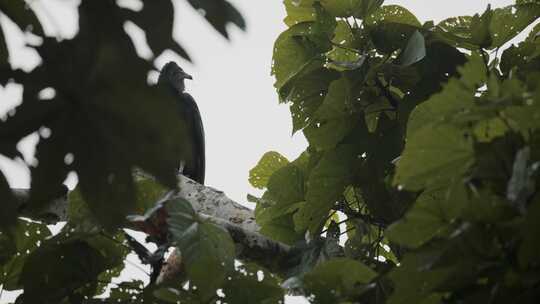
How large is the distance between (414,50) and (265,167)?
78cm

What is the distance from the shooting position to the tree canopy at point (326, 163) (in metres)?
0.87

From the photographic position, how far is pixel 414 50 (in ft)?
7.19

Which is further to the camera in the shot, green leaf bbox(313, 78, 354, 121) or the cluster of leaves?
green leaf bbox(313, 78, 354, 121)

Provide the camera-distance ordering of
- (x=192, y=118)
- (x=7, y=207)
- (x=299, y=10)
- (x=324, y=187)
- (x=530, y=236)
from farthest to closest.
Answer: (x=192, y=118)
(x=299, y=10)
(x=324, y=187)
(x=7, y=207)
(x=530, y=236)

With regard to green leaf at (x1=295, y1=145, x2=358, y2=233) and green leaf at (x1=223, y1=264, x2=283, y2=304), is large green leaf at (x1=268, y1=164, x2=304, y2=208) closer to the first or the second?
green leaf at (x1=295, y1=145, x2=358, y2=233)

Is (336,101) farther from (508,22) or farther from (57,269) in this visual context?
(57,269)

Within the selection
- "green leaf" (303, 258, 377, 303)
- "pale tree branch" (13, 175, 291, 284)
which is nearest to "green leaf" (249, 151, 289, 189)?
"pale tree branch" (13, 175, 291, 284)

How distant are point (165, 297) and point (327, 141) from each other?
91 cm

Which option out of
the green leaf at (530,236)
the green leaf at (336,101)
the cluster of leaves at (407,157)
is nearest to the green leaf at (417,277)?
the cluster of leaves at (407,157)

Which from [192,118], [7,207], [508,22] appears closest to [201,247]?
[7,207]

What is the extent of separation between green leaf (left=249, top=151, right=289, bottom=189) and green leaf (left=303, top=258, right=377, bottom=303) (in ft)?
4.06

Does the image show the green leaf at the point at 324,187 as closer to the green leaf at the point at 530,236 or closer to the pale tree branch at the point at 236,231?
the pale tree branch at the point at 236,231

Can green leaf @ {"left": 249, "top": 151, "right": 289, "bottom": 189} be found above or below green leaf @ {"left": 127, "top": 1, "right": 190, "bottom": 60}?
below

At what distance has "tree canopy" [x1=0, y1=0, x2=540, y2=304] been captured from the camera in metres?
0.87
